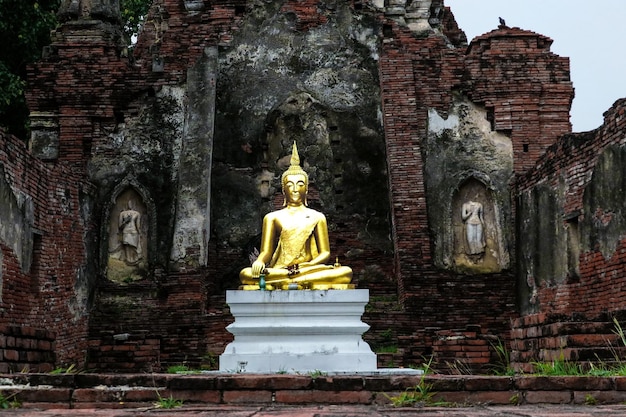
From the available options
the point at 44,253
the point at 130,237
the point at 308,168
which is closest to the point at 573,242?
the point at 308,168

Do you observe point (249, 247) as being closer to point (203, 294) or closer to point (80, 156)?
point (203, 294)

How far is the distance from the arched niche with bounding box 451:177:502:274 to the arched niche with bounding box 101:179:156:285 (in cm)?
375

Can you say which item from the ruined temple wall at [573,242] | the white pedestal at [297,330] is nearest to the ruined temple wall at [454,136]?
the ruined temple wall at [573,242]

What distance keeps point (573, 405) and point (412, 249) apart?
6.67 m

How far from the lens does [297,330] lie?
7891 mm

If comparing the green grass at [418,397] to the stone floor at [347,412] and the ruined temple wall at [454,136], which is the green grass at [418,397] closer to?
the stone floor at [347,412]

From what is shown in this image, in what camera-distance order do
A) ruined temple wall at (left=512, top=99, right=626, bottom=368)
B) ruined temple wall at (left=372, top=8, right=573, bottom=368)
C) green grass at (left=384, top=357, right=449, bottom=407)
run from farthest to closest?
1. ruined temple wall at (left=372, top=8, right=573, bottom=368)
2. ruined temple wall at (left=512, top=99, right=626, bottom=368)
3. green grass at (left=384, top=357, right=449, bottom=407)

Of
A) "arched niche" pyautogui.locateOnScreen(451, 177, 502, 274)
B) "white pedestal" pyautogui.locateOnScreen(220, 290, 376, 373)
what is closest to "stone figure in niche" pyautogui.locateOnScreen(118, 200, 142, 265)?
"arched niche" pyautogui.locateOnScreen(451, 177, 502, 274)

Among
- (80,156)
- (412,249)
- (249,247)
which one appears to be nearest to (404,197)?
(412,249)

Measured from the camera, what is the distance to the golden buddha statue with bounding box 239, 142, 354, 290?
823cm

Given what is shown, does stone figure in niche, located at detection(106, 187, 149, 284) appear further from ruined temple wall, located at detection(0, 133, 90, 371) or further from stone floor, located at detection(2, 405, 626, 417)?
stone floor, located at detection(2, 405, 626, 417)

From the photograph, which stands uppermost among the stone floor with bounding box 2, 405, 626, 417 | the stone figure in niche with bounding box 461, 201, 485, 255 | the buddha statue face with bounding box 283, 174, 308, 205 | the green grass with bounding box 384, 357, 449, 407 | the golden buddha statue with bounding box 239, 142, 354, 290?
the stone figure in niche with bounding box 461, 201, 485, 255

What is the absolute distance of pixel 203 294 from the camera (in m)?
11.6

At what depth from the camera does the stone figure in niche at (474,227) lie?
12.4 m
